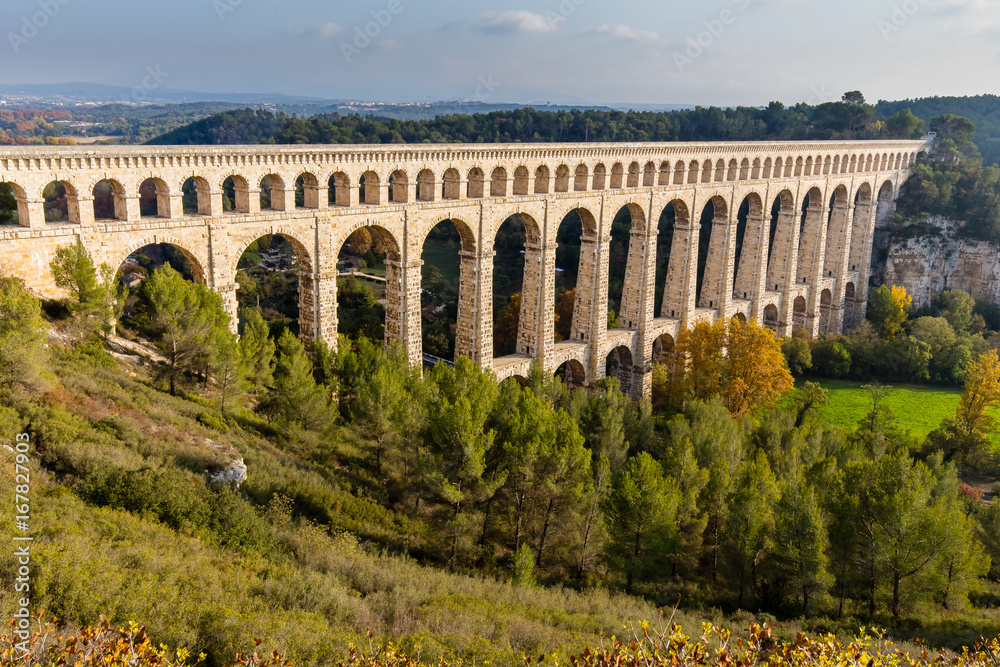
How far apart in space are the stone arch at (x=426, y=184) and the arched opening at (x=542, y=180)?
6953 mm

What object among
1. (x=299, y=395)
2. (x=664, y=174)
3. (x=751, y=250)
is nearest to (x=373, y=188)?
(x=299, y=395)

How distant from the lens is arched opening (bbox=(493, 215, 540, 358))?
50.2 metres

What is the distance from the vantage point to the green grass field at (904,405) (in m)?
45.7

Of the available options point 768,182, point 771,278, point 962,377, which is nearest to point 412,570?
point 768,182

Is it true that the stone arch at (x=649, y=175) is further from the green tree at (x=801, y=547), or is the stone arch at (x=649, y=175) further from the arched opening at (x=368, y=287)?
the green tree at (x=801, y=547)

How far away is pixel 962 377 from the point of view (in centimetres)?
5241

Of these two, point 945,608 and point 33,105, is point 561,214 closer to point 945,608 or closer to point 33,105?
point 945,608

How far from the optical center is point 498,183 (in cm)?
3491

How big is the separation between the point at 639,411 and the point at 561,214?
37.9ft

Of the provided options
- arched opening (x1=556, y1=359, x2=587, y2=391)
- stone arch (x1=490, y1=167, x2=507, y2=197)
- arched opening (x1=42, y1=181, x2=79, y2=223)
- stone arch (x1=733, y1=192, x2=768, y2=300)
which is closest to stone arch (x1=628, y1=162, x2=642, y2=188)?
stone arch (x1=490, y1=167, x2=507, y2=197)

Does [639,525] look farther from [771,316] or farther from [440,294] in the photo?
[440,294]

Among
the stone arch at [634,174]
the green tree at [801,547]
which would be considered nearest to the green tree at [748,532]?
the green tree at [801,547]

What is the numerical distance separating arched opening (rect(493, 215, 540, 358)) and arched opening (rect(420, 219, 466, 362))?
3.48 meters

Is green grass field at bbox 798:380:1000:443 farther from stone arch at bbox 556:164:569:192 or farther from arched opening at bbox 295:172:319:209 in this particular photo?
arched opening at bbox 295:172:319:209
